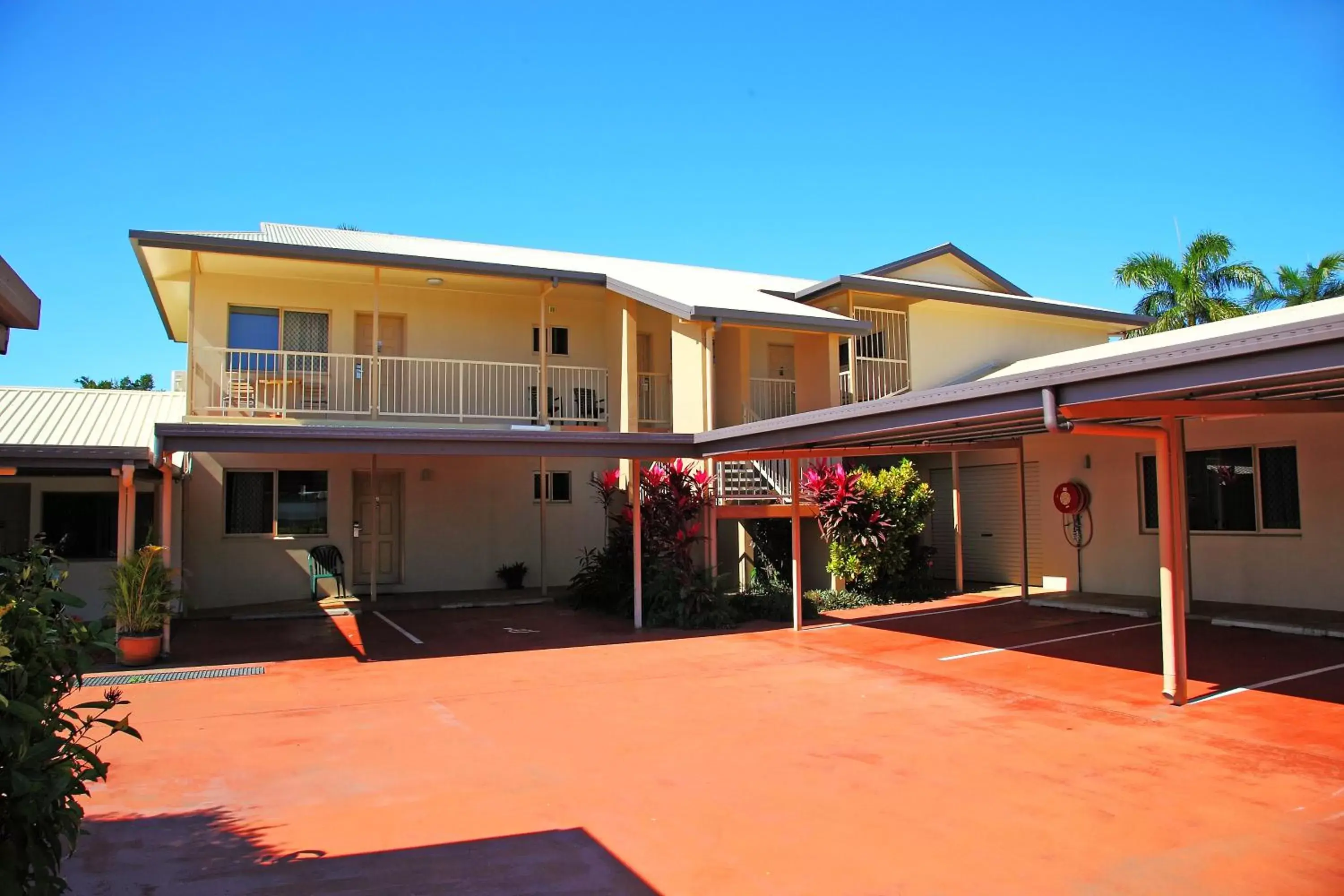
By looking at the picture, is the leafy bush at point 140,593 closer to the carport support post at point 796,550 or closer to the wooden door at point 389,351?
the wooden door at point 389,351

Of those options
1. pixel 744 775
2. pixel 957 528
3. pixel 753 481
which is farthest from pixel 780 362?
pixel 744 775

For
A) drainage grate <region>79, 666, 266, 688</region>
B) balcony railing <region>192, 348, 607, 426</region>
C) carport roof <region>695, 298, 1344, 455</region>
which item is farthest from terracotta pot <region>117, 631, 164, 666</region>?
carport roof <region>695, 298, 1344, 455</region>

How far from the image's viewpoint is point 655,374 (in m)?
16.7

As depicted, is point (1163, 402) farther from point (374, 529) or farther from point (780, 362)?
point (374, 529)

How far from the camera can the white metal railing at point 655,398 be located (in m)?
16.8

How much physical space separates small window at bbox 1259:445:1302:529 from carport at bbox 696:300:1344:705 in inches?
43.9

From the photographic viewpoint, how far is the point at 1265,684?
807cm

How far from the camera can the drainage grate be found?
9.55 m

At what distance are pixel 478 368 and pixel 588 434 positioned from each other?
5.40m

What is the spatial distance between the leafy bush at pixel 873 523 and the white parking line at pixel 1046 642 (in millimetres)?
3493

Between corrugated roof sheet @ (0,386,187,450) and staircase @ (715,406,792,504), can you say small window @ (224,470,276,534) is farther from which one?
staircase @ (715,406,792,504)

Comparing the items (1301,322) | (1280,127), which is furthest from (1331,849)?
(1280,127)

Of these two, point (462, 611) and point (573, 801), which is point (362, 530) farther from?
point (573, 801)

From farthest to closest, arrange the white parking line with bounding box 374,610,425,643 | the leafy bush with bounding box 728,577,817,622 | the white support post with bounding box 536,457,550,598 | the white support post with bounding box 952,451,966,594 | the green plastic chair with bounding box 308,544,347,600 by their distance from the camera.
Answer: the white support post with bounding box 536,457,550,598
the green plastic chair with bounding box 308,544,347,600
the white support post with bounding box 952,451,966,594
the leafy bush with bounding box 728,577,817,622
the white parking line with bounding box 374,610,425,643
